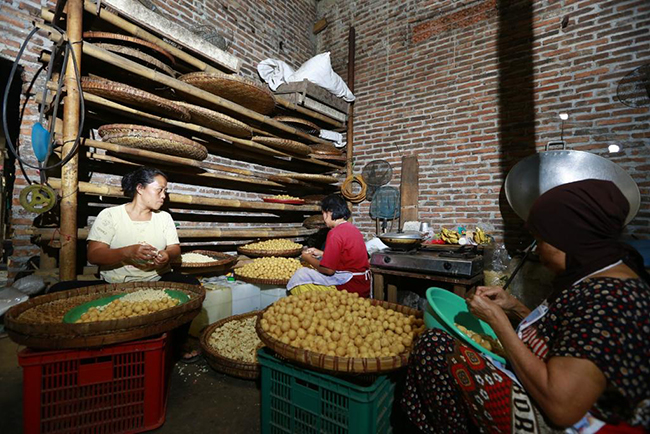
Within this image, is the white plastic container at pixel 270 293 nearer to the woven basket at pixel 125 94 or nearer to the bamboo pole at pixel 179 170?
the bamboo pole at pixel 179 170

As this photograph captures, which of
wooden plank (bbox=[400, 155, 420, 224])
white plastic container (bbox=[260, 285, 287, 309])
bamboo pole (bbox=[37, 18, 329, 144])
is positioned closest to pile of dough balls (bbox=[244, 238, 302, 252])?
white plastic container (bbox=[260, 285, 287, 309])

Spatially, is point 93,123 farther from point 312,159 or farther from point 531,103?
point 531,103

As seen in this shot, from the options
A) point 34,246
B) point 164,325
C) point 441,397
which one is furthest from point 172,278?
point 441,397

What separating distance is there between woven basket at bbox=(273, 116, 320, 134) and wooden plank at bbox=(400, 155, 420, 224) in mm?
1636

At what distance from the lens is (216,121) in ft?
11.6

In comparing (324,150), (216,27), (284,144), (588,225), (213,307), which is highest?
(216,27)

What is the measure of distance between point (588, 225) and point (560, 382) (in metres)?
0.56

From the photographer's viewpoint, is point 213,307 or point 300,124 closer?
point 213,307

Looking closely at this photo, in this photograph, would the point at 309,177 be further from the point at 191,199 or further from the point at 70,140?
the point at 70,140

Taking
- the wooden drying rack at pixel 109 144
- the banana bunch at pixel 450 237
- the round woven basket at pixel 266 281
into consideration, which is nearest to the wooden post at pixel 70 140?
the wooden drying rack at pixel 109 144

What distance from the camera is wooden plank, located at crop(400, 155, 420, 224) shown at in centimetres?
493

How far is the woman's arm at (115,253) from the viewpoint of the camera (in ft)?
7.26

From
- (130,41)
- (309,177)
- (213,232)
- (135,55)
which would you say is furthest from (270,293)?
(130,41)

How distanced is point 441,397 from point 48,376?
1858 millimetres
